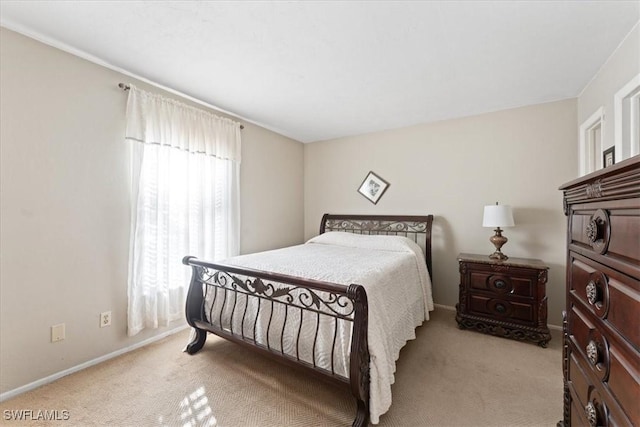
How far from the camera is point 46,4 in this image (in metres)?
1.56

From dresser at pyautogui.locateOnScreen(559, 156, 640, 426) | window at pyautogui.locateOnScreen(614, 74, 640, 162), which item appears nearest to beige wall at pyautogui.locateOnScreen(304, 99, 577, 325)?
window at pyautogui.locateOnScreen(614, 74, 640, 162)

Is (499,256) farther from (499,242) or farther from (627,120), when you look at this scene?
(627,120)

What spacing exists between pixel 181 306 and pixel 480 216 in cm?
353

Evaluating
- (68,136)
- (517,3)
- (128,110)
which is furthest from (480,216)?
(68,136)

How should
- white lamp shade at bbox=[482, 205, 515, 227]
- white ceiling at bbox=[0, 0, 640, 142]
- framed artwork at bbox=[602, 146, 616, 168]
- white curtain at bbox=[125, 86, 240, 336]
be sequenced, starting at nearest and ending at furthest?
white ceiling at bbox=[0, 0, 640, 142] < framed artwork at bbox=[602, 146, 616, 168] < white curtain at bbox=[125, 86, 240, 336] < white lamp shade at bbox=[482, 205, 515, 227]

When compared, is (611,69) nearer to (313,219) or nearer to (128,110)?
(313,219)

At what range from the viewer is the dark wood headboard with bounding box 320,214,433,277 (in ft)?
11.1

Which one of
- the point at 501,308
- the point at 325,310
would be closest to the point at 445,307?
the point at 501,308

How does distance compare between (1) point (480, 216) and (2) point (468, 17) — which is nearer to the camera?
(2) point (468, 17)

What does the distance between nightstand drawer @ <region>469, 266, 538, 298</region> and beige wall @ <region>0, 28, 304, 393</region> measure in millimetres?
3305

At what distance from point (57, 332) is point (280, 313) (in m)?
1.67

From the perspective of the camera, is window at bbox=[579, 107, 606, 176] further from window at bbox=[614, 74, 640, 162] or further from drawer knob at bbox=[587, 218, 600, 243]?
drawer knob at bbox=[587, 218, 600, 243]

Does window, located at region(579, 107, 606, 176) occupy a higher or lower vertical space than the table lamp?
higher

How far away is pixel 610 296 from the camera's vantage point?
0.73 m
